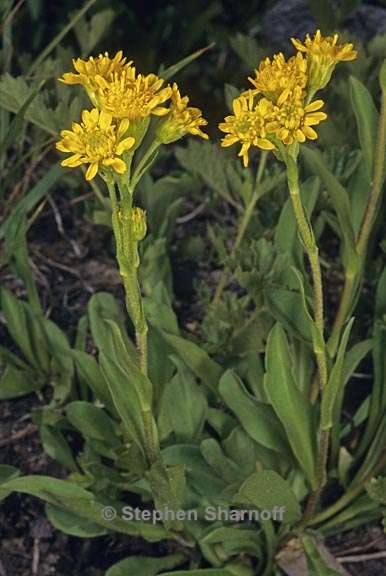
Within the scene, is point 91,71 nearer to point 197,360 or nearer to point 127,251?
point 127,251

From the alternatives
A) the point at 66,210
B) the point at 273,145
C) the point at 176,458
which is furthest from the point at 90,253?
the point at 273,145

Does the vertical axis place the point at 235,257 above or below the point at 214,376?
above

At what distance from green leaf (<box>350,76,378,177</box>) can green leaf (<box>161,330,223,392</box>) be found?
1.25 ft

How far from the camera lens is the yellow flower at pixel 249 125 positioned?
112 centimetres

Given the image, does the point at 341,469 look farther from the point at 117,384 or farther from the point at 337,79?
the point at 337,79

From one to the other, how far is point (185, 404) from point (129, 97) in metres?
0.63

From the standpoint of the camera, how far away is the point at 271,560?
1.58m

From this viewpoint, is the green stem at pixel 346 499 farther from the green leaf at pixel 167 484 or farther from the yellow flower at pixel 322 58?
the yellow flower at pixel 322 58

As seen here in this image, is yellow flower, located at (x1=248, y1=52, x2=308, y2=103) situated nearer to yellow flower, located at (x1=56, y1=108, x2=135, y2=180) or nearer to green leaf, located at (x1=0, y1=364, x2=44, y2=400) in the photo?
yellow flower, located at (x1=56, y1=108, x2=135, y2=180)

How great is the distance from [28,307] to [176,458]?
470 millimetres

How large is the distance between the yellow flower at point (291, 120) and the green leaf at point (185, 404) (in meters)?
0.58

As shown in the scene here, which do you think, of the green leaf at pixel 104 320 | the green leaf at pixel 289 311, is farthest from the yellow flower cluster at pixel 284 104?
the green leaf at pixel 104 320

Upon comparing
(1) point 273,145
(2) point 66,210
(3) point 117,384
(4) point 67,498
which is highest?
(2) point 66,210

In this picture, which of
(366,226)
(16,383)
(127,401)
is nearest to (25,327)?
(16,383)
